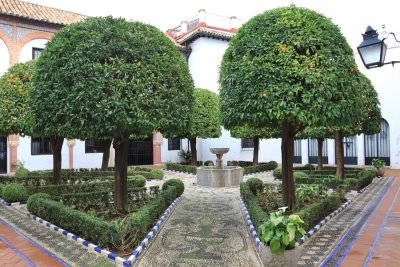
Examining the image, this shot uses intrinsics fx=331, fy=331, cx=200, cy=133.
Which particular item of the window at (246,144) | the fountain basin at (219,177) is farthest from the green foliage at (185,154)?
the fountain basin at (219,177)

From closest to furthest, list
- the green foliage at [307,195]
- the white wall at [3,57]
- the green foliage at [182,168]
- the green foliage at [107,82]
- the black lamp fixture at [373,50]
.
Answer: the black lamp fixture at [373,50] → the green foliage at [107,82] → the green foliage at [307,195] → the white wall at [3,57] → the green foliage at [182,168]

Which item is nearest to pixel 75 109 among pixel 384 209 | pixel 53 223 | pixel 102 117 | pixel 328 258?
pixel 102 117

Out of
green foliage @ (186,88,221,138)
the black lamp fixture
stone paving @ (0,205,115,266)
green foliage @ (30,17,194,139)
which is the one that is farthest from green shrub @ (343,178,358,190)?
stone paving @ (0,205,115,266)

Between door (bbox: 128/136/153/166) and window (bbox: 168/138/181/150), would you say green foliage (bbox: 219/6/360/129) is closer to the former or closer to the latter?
door (bbox: 128/136/153/166)

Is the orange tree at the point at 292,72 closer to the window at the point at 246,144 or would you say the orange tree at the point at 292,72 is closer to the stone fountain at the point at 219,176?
the stone fountain at the point at 219,176

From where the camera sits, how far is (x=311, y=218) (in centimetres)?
631

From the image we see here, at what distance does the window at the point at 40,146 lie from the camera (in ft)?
58.5

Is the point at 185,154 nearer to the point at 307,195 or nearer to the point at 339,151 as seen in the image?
the point at 339,151

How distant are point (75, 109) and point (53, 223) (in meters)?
2.46

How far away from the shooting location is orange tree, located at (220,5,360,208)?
593cm

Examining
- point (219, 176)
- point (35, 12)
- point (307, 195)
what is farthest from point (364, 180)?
point (35, 12)

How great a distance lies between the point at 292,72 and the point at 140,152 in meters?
17.5

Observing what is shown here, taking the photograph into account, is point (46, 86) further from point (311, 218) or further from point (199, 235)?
point (311, 218)

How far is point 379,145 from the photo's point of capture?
2039 cm
